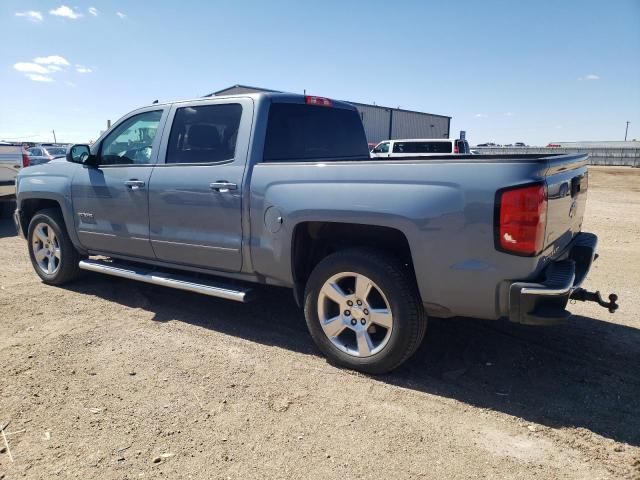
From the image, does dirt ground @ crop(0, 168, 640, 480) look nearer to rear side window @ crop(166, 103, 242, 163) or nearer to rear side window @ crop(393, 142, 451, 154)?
rear side window @ crop(166, 103, 242, 163)

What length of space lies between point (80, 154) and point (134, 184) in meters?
0.96

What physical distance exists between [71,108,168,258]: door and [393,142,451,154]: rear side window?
1365 cm

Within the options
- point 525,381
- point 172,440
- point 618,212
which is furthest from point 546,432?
point 618,212

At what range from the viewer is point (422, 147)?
17906 millimetres

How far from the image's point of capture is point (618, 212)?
40.4 ft

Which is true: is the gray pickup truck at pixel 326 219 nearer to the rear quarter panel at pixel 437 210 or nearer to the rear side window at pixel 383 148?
the rear quarter panel at pixel 437 210

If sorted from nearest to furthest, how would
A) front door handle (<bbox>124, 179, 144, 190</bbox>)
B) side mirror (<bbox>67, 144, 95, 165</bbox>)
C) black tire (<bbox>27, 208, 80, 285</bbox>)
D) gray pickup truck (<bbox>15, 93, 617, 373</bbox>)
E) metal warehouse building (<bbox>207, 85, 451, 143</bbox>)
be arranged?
1. gray pickup truck (<bbox>15, 93, 617, 373</bbox>)
2. front door handle (<bbox>124, 179, 144, 190</bbox>)
3. side mirror (<bbox>67, 144, 95, 165</bbox>)
4. black tire (<bbox>27, 208, 80, 285</bbox>)
5. metal warehouse building (<bbox>207, 85, 451, 143</bbox>)

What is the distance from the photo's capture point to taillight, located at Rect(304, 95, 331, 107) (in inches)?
181

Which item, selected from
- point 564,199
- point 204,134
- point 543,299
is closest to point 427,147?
point 204,134

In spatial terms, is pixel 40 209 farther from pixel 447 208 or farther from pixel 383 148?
pixel 383 148

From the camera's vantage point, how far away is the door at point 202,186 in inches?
158

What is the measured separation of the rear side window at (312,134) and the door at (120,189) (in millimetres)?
1196

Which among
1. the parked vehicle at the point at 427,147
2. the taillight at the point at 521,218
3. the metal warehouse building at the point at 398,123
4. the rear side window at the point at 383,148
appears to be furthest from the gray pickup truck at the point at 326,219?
the metal warehouse building at the point at 398,123

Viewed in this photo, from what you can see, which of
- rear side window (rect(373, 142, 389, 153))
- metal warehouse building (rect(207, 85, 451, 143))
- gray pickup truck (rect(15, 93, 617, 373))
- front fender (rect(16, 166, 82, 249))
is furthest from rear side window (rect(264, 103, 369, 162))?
metal warehouse building (rect(207, 85, 451, 143))
